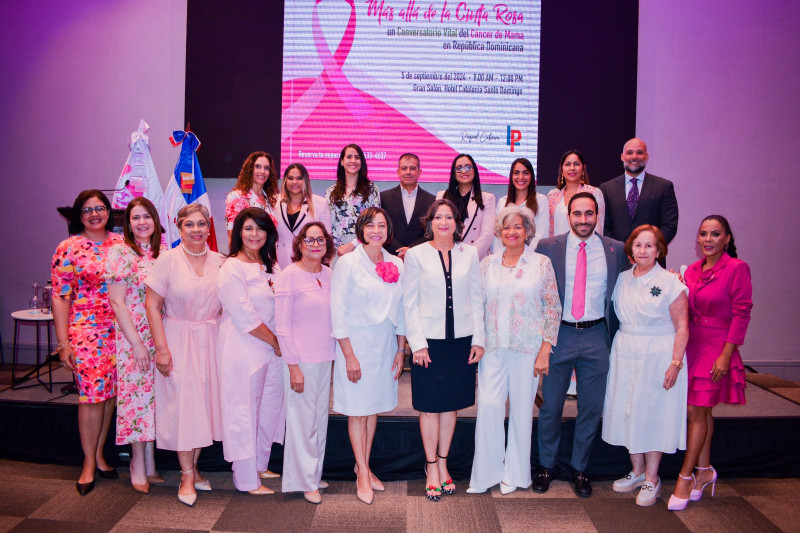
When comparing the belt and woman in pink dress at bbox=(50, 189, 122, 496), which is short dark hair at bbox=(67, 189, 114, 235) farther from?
the belt

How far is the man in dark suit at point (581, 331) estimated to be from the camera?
10.5ft

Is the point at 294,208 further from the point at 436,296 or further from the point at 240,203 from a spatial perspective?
the point at 436,296

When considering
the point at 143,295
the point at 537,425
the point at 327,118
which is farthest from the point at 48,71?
the point at 537,425

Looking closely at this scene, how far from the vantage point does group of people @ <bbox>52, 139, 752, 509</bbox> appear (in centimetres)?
306

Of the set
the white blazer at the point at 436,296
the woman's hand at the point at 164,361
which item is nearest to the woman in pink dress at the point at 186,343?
the woman's hand at the point at 164,361

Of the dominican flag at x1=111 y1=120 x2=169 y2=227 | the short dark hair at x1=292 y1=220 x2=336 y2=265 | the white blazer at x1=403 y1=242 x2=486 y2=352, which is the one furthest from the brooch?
the dominican flag at x1=111 y1=120 x2=169 y2=227

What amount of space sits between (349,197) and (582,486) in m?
2.56

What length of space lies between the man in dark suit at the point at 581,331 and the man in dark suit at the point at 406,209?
1.09 meters

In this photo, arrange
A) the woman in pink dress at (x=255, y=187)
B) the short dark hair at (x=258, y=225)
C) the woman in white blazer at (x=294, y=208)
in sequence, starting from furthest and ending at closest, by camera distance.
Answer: the woman in pink dress at (x=255, y=187), the woman in white blazer at (x=294, y=208), the short dark hair at (x=258, y=225)

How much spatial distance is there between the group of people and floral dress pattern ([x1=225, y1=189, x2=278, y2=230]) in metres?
0.65

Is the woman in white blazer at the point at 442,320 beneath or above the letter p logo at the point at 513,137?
beneath

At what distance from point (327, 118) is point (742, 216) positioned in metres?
4.82

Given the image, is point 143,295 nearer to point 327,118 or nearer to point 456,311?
point 456,311

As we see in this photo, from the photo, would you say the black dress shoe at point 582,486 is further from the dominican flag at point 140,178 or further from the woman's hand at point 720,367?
the dominican flag at point 140,178
